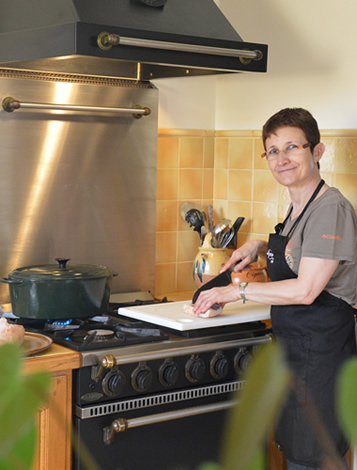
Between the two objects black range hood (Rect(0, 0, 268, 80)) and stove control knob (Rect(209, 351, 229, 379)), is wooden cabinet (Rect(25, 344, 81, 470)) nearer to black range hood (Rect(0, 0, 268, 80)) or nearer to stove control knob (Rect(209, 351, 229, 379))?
stove control knob (Rect(209, 351, 229, 379))

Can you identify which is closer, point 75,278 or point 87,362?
point 87,362

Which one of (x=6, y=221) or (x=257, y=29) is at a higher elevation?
(x=257, y=29)

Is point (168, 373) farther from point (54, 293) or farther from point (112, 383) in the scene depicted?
point (54, 293)

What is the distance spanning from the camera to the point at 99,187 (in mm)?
2635

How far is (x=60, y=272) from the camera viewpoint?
2.15 m

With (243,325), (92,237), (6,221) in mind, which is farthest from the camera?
(92,237)

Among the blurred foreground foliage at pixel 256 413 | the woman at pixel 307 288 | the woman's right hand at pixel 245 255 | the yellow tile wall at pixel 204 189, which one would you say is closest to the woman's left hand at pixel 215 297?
the woman at pixel 307 288

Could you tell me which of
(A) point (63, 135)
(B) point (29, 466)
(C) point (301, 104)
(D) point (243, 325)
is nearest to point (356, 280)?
(D) point (243, 325)

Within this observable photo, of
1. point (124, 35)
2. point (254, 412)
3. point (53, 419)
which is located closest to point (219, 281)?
point (53, 419)

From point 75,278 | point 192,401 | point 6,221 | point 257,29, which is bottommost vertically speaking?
point 192,401

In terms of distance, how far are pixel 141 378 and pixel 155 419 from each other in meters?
0.13

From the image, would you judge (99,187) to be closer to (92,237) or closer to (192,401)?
(92,237)

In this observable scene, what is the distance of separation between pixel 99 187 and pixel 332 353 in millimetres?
1103

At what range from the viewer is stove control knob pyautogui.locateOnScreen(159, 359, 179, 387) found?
202 centimetres
